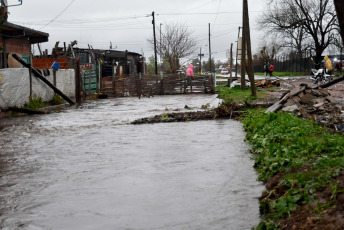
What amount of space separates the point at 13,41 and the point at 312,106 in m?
17.1

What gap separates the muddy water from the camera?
5.34m

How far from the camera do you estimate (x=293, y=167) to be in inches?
250

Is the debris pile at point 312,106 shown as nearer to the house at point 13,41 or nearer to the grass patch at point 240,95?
the grass patch at point 240,95

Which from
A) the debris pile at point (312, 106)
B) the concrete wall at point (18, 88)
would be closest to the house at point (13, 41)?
the concrete wall at point (18, 88)

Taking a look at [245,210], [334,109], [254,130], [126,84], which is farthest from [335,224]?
[126,84]

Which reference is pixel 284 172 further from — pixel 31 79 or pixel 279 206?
pixel 31 79

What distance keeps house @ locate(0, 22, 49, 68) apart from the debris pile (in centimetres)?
1335

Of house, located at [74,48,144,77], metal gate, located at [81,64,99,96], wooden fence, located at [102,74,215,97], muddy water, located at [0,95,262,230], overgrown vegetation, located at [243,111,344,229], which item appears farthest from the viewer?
house, located at [74,48,144,77]

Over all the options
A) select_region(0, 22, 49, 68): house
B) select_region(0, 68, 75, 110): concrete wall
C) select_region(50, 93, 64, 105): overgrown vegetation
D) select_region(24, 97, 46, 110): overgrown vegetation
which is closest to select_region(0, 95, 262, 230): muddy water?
select_region(0, 68, 75, 110): concrete wall

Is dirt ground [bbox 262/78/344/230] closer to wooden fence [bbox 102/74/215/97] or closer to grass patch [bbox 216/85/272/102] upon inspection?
grass patch [bbox 216/85/272/102]

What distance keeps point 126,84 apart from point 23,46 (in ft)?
27.1

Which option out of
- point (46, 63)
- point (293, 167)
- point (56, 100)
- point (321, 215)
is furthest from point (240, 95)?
point (321, 215)

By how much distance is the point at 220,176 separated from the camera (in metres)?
7.24

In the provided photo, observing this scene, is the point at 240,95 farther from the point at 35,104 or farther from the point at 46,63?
the point at 46,63
